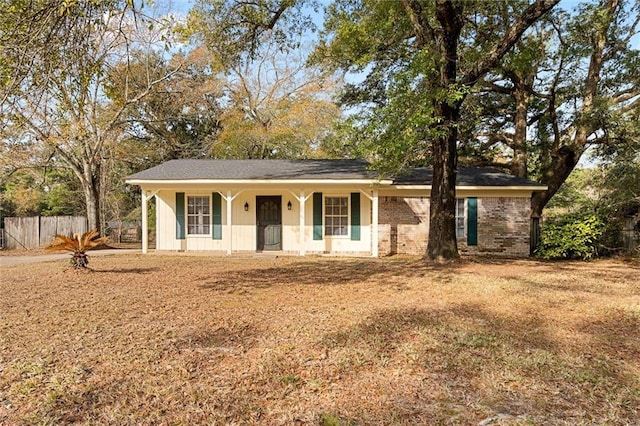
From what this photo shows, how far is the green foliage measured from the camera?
12719 mm

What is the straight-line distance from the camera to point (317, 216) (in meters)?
14.1

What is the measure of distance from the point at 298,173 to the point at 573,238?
29.5ft

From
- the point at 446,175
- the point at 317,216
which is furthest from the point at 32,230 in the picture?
the point at 446,175

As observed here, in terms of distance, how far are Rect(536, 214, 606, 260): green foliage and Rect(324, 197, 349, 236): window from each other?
20.9ft

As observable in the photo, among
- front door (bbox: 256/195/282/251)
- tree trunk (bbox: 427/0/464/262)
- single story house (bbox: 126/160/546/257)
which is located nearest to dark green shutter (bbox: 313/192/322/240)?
single story house (bbox: 126/160/546/257)

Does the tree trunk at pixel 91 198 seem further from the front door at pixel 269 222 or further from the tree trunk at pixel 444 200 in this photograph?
the tree trunk at pixel 444 200

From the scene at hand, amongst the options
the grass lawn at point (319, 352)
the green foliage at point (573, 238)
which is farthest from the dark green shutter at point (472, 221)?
the grass lawn at point (319, 352)

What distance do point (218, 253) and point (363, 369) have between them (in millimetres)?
10672

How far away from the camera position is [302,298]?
685 centimetres

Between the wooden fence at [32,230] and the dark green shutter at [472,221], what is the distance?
1576 centimetres

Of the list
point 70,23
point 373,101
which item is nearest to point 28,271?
point 70,23

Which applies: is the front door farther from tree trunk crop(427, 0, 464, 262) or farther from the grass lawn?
the grass lawn

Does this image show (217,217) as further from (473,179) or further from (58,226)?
(473,179)

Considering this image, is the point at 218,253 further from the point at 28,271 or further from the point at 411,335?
the point at 411,335
